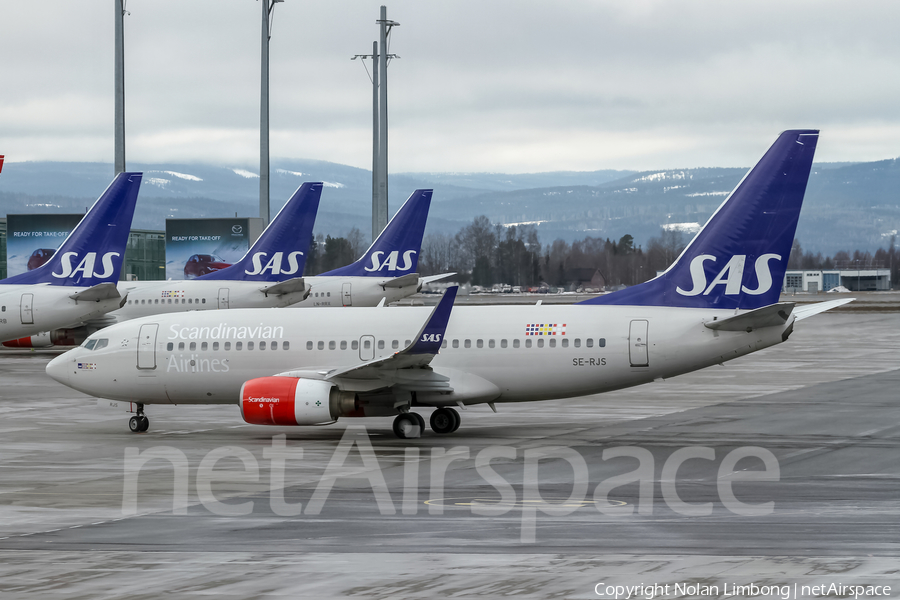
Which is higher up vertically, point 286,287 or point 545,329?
point 286,287

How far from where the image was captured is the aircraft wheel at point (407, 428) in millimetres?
26234

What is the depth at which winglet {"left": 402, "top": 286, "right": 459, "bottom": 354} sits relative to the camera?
962 inches

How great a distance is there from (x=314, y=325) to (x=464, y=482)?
935cm

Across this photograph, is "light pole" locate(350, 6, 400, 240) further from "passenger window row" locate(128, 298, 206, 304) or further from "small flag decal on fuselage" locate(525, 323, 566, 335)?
"small flag decal on fuselage" locate(525, 323, 566, 335)

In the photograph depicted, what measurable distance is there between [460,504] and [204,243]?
182 ft

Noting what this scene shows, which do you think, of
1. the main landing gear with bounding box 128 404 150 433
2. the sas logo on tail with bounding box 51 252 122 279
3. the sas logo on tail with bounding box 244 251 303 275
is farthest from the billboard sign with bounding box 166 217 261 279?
the main landing gear with bounding box 128 404 150 433

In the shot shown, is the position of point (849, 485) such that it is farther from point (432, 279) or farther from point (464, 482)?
point (432, 279)

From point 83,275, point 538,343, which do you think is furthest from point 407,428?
point 83,275

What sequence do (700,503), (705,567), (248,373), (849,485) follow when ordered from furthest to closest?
1. (248,373)
2. (849,485)
3. (700,503)
4. (705,567)

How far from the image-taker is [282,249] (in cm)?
5084

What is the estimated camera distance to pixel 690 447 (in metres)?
24.7

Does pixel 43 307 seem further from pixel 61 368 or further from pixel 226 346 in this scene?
pixel 226 346

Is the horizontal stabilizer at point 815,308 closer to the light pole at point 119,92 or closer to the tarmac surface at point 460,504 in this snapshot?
the tarmac surface at point 460,504

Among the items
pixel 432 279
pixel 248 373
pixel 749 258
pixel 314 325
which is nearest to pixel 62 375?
pixel 248 373
